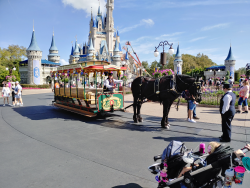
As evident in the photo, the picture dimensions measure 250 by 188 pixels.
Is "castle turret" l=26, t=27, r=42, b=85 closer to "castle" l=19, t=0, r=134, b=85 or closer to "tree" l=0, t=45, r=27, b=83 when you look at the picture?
"castle" l=19, t=0, r=134, b=85

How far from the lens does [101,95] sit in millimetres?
8602

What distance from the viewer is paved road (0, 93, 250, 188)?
3.58 m

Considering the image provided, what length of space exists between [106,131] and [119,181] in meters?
3.52

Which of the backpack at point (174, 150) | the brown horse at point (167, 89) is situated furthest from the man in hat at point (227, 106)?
the backpack at point (174, 150)

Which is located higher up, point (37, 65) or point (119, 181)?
point (37, 65)

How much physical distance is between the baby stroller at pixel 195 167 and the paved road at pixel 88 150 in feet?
2.71

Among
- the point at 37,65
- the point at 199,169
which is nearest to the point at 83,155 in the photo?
the point at 199,169

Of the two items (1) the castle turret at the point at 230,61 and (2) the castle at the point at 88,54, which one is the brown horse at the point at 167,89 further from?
(1) the castle turret at the point at 230,61

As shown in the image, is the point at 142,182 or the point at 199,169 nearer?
the point at 199,169

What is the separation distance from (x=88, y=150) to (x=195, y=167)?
3.30 m

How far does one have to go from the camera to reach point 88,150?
200 inches

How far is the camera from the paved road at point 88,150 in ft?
11.8

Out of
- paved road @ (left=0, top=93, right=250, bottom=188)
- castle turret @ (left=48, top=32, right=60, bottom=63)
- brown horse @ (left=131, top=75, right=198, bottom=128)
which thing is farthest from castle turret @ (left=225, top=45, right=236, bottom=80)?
castle turret @ (left=48, top=32, right=60, bottom=63)

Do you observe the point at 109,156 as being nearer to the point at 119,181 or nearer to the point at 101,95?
the point at 119,181
